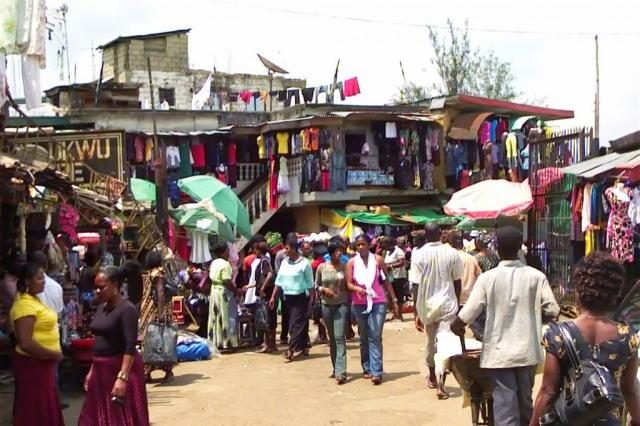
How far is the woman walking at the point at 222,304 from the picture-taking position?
13.1 metres

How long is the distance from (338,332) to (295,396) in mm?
960

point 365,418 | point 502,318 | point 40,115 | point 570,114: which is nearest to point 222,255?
point 365,418

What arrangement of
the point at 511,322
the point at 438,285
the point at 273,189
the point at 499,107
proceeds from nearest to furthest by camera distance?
the point at 511,322 → the point at 438,285 → the point at 273,189 → the point at 499,107

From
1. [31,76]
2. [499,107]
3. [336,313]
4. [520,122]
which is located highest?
[499,107]

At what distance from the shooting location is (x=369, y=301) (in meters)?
9.82

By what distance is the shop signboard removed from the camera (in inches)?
524

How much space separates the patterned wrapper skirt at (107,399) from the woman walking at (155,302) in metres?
4.56

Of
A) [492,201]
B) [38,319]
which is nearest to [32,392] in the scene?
[38,319]

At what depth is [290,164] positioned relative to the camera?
25.4m

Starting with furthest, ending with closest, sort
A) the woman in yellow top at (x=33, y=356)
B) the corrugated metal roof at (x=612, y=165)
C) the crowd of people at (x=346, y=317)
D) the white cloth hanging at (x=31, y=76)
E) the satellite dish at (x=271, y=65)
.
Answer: the satellite dish at (x=271, y=65)
the corrugated metal roof at (x=612, y=165)
the white cloth hanging at (x=31, y=76)
the woman in yellow top at (x=33, y=356)
the crowd of people at (x=346, y=317)

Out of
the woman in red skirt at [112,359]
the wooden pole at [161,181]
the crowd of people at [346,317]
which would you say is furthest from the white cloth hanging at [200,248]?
the woman in red skirt at [112,359]

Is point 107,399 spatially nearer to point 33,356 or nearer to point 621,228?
point 33,356

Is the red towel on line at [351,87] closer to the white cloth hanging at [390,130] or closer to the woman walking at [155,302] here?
the white cloth hanging at [390,130]

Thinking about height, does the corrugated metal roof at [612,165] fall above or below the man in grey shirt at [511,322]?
above
